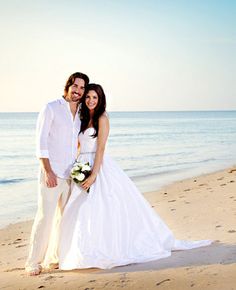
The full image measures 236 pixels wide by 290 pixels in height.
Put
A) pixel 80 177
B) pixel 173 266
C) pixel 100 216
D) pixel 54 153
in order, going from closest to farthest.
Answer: pixel 173 266
pixel 80 177
pixel 54 153
pixel 100 216

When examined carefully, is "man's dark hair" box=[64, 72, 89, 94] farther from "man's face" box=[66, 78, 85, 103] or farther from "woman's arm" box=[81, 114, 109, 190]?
"woman's arm" box=[81, 114, 109, 190]

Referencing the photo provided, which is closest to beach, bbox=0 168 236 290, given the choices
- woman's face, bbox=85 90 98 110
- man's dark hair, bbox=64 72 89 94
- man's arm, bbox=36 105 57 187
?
man's arm, bbox=36 105 57 187

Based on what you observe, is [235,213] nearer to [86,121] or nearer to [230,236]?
[230,236]

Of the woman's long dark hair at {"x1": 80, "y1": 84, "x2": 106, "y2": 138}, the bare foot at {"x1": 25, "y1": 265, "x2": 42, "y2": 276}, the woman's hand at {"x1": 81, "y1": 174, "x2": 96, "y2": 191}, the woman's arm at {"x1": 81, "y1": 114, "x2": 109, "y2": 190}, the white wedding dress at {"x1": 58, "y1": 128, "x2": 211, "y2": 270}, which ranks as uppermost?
the woman's long dark hair at {"x1": 80, "y1": 84, "x2": 106, "y2": 138}

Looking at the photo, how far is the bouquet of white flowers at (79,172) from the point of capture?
16.5ft

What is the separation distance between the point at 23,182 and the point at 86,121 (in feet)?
33.1

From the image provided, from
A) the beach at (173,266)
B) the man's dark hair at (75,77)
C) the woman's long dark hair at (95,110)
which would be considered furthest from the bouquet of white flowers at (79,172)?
the beach at (173,266)

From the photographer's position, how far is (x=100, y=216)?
17.3 feet

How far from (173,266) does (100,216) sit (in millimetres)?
960

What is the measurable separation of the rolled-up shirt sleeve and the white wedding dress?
1.38ft

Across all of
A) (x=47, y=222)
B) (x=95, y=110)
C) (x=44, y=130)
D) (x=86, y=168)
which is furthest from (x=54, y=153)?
(x=47, y=222)

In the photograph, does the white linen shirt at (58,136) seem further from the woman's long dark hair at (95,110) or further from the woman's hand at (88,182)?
the woman's hand at (88,182)

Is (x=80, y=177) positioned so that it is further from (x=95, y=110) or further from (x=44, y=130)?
(x=95, y=110)

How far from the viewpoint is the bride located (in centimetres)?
515
